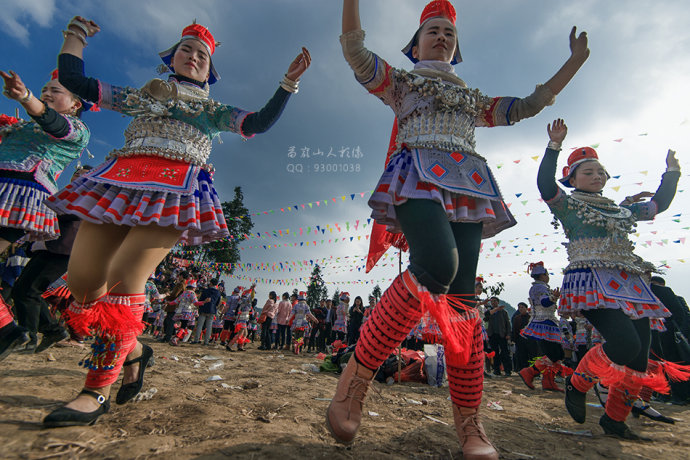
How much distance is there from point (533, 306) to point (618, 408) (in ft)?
13.1

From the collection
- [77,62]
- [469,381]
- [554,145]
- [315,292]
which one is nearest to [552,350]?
[554,145]

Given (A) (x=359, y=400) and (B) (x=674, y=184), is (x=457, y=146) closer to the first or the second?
Answer: (A) (x=359, y=400)

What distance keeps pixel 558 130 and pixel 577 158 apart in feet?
3.01

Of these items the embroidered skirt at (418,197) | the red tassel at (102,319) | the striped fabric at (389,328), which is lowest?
the red tassel at (102,319)

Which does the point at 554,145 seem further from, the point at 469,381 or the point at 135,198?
the point at 135,198

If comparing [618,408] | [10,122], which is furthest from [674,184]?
[10,122]

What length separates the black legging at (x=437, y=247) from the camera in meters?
1.57

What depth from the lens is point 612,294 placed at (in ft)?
9.06

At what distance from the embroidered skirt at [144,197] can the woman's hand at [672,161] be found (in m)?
4.49

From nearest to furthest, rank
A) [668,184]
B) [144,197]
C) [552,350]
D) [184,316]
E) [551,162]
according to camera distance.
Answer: [144,197] < [551,162] < [668,184] < [552,350] < [184,316]

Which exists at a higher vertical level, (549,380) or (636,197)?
(636,197)

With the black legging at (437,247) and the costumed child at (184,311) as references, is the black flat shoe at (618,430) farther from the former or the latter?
the costumed child at (184,311)

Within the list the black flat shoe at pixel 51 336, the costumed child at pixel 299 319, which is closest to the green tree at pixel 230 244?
the costumed child at pixel 299 319

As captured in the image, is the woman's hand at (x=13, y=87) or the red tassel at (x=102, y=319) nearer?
the red tassel at (x=102, y=319)
